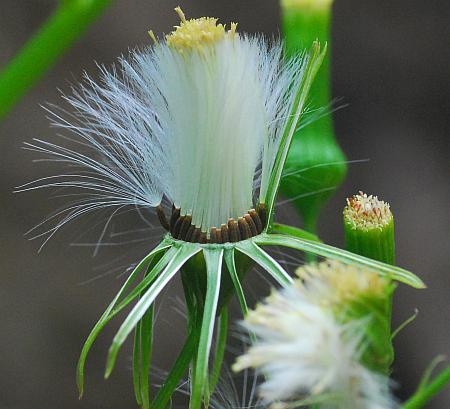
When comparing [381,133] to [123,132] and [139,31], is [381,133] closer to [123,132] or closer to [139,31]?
[139,31]

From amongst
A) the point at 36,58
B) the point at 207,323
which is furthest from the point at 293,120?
the point at 36,58

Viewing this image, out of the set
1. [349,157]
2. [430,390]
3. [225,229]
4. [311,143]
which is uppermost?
[349,157]

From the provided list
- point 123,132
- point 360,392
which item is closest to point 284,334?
point 360,392

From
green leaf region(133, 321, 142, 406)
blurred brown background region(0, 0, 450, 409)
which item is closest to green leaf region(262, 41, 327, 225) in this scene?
green leaf region(133, 321, 142, 406)

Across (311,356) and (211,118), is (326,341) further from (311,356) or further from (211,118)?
(211,118)

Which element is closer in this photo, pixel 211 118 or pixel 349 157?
pixel 211 118

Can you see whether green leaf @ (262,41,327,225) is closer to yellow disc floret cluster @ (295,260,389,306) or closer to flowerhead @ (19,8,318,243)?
flowerhead @ (19,8,318,243)
